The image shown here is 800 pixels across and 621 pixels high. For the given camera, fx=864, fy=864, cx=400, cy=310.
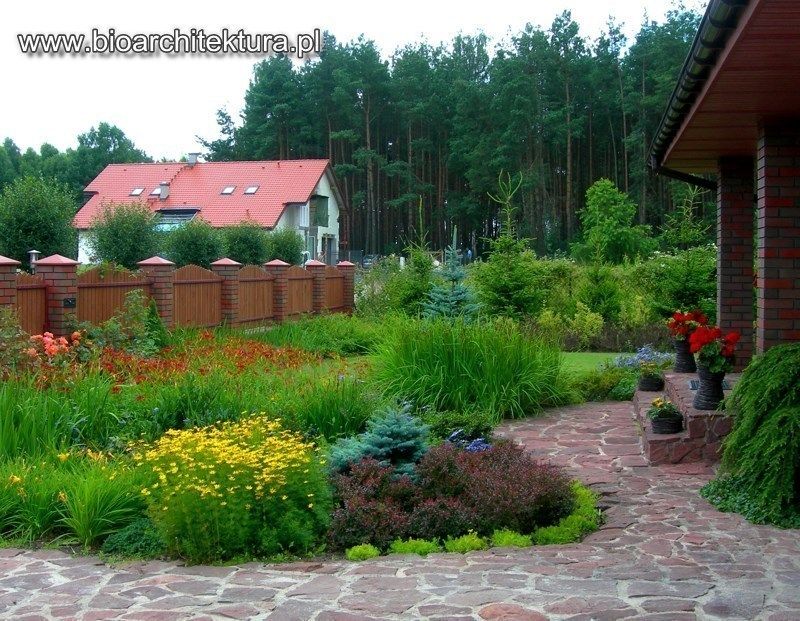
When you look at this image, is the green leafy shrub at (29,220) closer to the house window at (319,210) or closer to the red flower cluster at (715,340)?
the red flower cluster at (715,340)

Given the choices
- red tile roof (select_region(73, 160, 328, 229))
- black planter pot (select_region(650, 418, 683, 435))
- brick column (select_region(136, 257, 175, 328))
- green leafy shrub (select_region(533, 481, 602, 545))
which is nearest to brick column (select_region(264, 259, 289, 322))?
brick column (select_region(136, 257, 175, 328))

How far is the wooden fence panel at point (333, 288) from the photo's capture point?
75.9 ft

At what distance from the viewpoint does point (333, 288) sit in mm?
23844

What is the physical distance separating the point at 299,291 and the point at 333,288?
2.54 metres

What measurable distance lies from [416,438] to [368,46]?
51829 millimetres

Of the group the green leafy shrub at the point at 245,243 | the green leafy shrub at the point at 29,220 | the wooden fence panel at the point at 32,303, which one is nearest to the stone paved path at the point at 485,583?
the wooden fence panel at the point at 32,303

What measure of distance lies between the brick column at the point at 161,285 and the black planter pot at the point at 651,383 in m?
8.21

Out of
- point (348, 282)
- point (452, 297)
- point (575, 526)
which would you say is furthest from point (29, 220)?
point (575, 526)

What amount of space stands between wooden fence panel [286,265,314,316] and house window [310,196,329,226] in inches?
1087

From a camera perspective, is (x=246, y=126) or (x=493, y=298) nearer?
(x=493, y=298)

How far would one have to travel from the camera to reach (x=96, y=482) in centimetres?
551

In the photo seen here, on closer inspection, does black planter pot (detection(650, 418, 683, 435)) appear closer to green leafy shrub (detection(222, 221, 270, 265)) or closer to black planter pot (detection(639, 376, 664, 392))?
black planter pot (detection(639, 376, 664, 392))

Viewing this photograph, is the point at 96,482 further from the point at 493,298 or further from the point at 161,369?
the point at 493,298

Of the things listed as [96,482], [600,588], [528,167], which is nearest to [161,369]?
[96,482]
